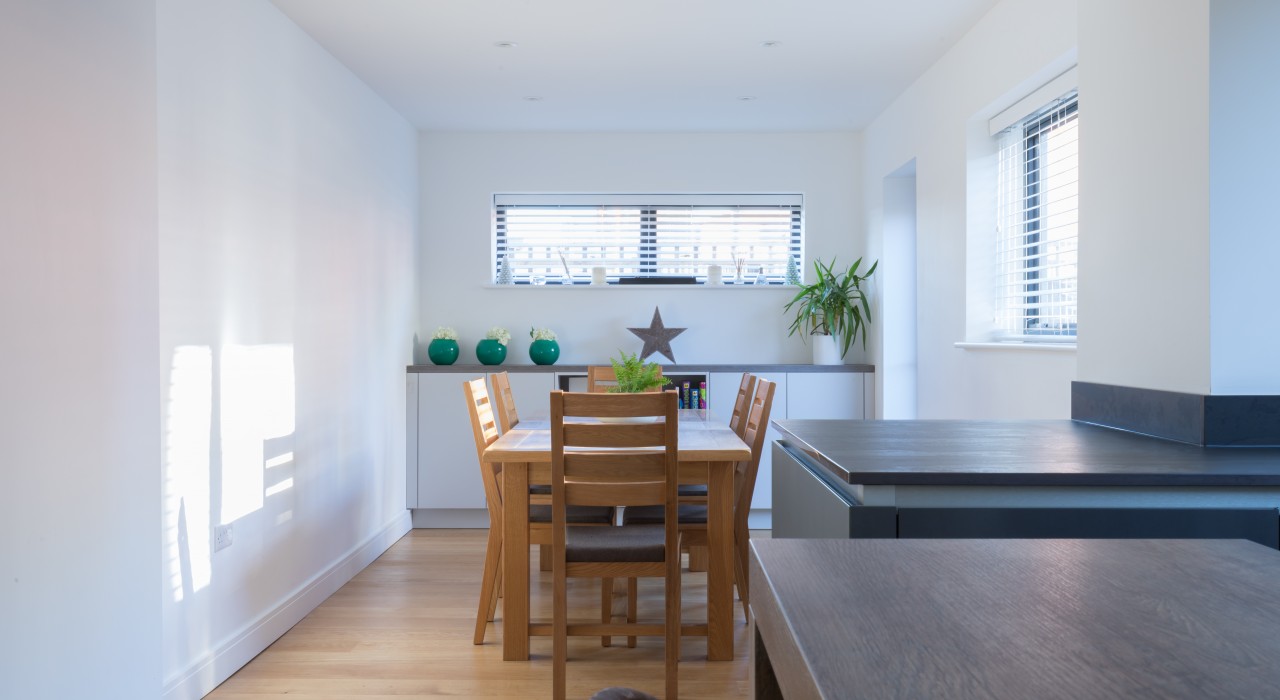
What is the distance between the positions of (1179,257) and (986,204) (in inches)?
74.6

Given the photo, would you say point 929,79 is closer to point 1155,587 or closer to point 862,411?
point 862,411

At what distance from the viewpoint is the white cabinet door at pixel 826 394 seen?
17.2 ft

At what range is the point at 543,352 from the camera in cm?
536

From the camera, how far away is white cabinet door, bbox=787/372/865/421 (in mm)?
5238

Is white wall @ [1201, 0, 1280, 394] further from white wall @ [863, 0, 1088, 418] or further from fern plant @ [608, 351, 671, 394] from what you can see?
fern plant @ [608, 351, 671, 394]

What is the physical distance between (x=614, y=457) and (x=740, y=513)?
0.95 meters

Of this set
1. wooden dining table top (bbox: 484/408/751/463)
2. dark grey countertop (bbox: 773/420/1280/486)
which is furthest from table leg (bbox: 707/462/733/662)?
dark grey countertop (bbox: 773/420/1280/486)

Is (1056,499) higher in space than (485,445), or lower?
higher

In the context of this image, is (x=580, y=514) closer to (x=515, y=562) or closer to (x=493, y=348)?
(x=515, y=562)

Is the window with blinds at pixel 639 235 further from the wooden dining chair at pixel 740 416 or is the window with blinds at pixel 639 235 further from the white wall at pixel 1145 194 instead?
the white wall at pixel 1145 194

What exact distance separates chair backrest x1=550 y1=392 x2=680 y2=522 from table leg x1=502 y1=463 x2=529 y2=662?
0.25 meters

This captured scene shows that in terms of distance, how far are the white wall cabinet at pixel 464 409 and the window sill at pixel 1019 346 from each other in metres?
1.48

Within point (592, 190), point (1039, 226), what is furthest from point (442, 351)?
point (1039, 226)

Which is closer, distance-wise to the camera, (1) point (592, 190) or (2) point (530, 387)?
(2) point (530, 387)
